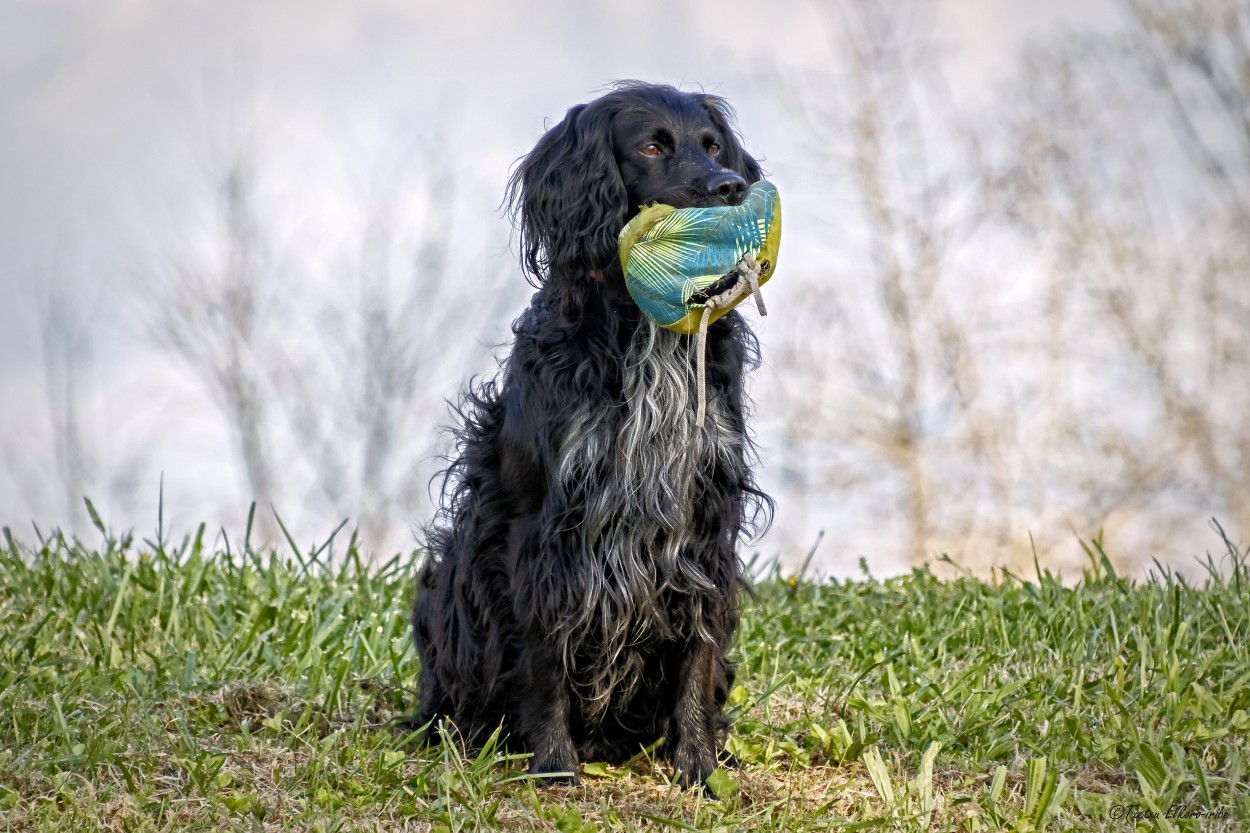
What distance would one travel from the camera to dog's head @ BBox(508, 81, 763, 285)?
134 inches

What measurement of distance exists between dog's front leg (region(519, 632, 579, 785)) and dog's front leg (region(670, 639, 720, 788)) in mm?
308

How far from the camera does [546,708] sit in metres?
3.46

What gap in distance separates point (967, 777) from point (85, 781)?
2.49 meters

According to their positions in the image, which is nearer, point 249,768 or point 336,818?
point 336,818

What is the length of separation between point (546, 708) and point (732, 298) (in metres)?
1.27

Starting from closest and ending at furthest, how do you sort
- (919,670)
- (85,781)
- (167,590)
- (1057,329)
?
(85,781) < (919,670) < (167,590) < (1057,329)

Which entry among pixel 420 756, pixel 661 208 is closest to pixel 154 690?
pixel 420 756

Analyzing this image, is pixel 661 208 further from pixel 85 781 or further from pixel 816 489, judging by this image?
pixel 816 489

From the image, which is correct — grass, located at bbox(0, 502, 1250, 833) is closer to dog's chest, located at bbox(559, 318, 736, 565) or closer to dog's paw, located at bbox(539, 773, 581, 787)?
dog's paw, located at bbox(539, 773, 581, 787)

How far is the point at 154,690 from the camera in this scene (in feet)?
13.4

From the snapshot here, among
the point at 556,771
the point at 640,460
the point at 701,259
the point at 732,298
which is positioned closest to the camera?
the point at 701,259

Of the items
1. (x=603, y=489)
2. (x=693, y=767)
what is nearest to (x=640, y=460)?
(x=603, y=489)

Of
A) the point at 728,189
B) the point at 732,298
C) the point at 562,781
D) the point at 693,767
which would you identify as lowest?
the point at 562,781

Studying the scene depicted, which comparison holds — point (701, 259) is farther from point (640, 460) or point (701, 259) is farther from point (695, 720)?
point (695, 720)
